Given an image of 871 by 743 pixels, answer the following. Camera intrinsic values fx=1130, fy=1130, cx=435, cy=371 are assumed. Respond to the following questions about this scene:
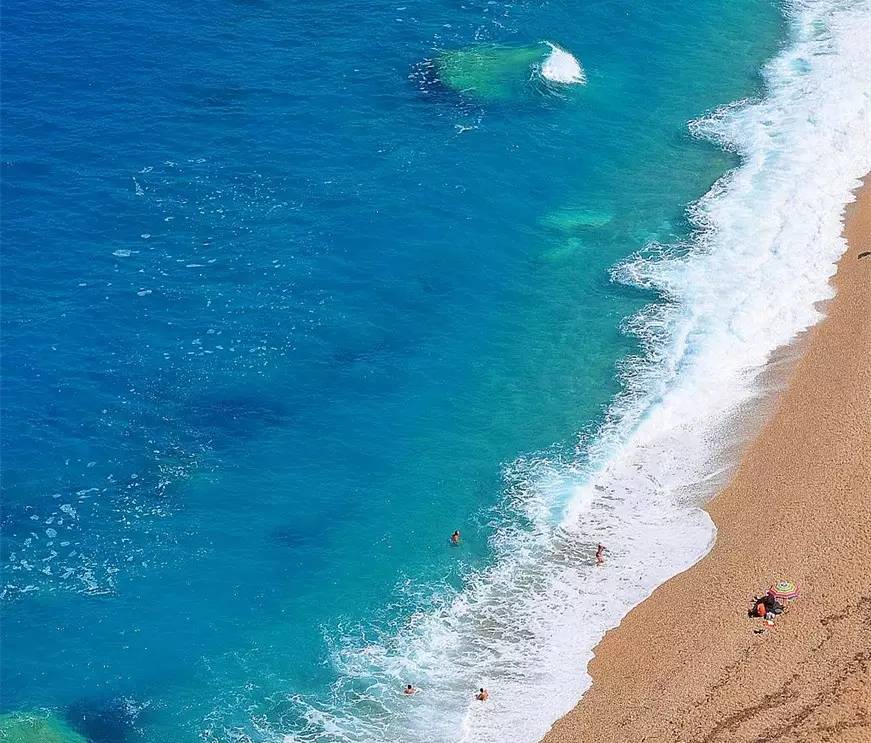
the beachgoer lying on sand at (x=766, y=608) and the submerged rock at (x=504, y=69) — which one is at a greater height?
the submerged rock at (x=504, y=69)

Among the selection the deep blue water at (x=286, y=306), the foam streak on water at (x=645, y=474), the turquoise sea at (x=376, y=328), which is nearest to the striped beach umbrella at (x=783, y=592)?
the foam streak on water at (x=645, y=474)

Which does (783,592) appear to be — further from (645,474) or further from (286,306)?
(286,306)

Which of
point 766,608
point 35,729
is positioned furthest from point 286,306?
point 766,608

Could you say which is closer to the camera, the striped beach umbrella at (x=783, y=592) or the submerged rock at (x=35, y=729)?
the submerged rock at (x=35, y=729)

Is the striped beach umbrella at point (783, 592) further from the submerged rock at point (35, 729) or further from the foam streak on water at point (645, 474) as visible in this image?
the submerged rock at point (35, 729)

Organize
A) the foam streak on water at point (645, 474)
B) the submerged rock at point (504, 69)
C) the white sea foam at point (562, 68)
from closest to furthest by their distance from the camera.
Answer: the foam streak on water at point (645, 474)
the submerged rock at point (504, 69)
the white sea foam at point (562, 68)

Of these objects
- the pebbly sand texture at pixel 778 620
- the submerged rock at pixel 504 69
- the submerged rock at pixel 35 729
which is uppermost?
the submerged rock at pixel 504 69

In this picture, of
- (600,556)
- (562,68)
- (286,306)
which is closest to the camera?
(600,556)
